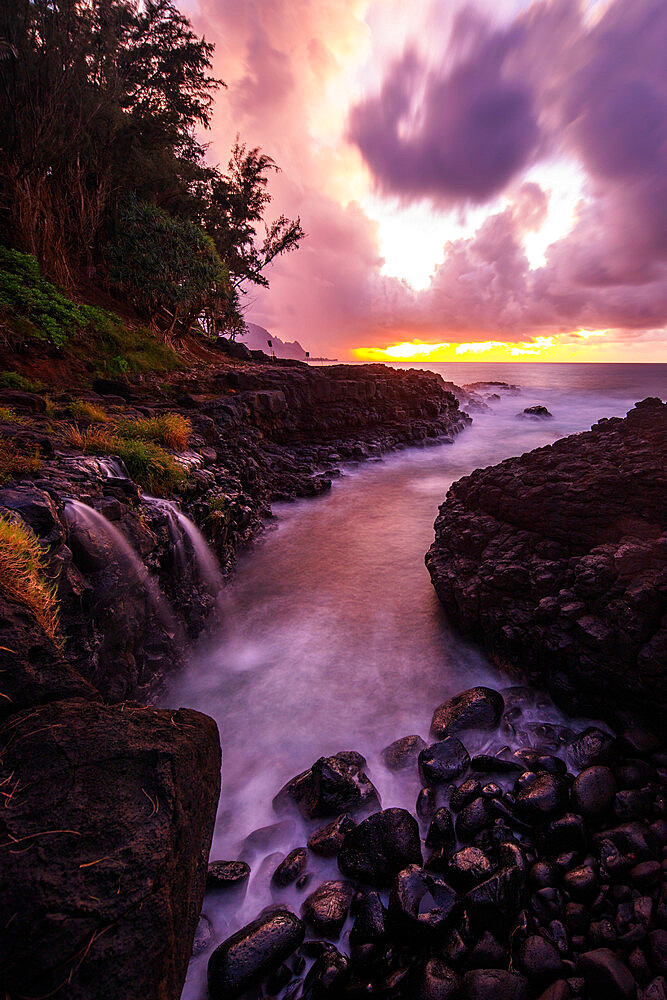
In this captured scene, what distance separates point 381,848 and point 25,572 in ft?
13.1

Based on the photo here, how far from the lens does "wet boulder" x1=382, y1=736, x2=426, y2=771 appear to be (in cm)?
455

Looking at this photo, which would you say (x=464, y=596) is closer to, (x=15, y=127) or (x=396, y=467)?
(x=396, y=467)

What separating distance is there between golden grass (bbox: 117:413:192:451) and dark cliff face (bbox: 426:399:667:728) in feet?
23.0

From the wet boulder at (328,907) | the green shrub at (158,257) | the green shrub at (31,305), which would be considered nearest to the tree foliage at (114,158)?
the green shrub at (158,257)

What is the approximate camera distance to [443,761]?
4293mm

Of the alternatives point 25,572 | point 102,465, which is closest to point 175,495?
point 102,465

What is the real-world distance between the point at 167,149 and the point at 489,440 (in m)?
28.6

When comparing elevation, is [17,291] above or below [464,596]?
above

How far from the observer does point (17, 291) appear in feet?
40.9

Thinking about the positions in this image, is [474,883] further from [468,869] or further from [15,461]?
[15,461]

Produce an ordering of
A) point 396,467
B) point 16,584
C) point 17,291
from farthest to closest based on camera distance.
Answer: point 396,467
point 17,291
point 16,584

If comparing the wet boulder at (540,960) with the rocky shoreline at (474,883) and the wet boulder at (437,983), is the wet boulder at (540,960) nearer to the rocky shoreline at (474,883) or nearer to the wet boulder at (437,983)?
the rocky shoreline at (474,883)

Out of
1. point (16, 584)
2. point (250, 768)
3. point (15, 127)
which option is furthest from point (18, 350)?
point (250, 768)

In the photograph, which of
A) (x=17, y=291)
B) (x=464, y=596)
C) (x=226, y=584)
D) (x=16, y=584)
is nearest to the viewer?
(x=16, y=584)
